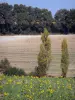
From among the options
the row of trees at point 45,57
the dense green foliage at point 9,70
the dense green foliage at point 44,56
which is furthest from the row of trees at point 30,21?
the dense green foliage at point 44,56

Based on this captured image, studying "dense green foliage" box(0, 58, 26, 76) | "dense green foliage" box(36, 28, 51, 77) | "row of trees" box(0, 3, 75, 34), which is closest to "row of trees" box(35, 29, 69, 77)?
"dense green foliage" box(36, 28, 51, 77)

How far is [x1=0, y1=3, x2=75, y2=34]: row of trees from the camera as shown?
50.9 meters

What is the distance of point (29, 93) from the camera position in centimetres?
626

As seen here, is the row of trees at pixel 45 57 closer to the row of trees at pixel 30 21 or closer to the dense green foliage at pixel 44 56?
the dense green foliage at pixel 44 56

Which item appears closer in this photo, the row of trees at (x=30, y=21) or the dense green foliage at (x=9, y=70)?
the dense green foliage at (x=9, y=70)

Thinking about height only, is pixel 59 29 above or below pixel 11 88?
below

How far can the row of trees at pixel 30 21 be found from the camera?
2002 inches

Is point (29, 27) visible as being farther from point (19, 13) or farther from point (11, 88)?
point (11, 88)

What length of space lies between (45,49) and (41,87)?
220 inches

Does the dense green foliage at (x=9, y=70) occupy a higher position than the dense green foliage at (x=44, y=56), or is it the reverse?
the dense green foliage at (x=44, y=56)

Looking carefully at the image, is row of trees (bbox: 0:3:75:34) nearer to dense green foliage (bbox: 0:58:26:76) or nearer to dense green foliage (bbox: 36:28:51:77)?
dense green foliage (bbox: 0:58:26:76)

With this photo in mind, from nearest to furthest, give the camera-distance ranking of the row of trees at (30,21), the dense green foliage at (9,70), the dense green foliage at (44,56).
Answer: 1. the dense green foliage at (44,56)
2. the dense green foliage at (9,70)
3. the row of trees at (30,21)

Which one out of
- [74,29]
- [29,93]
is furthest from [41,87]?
[74,29]

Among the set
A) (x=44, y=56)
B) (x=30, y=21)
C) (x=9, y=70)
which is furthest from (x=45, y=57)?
(x=30, y=21)
